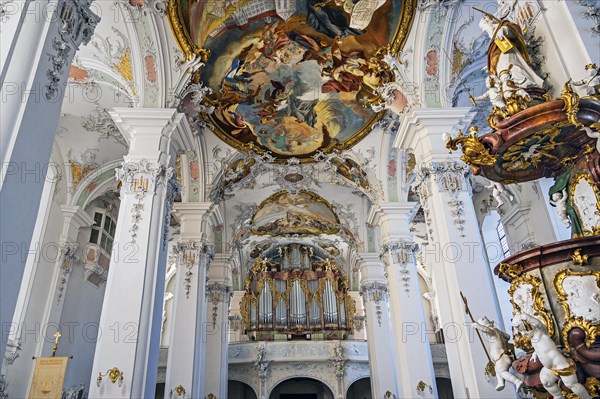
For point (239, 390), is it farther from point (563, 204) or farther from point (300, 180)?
point (563, 204)

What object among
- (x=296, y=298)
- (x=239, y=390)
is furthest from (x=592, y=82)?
(x=239, y=390)

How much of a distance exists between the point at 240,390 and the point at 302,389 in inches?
110

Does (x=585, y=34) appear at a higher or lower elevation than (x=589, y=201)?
higher

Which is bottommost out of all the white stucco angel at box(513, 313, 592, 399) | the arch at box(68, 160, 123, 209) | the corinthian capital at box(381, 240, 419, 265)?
the white stucco angel at box(513, 313, 592, 399)

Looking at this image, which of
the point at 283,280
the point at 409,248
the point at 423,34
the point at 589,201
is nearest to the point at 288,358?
the point at 283,280

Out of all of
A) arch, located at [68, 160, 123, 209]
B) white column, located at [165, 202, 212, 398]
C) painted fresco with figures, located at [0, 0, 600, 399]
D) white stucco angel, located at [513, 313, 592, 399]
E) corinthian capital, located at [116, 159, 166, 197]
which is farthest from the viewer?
arch, located at [68, 160, 123, 209]

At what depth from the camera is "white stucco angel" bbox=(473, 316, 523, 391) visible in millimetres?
4781

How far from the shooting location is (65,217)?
13.9 metres

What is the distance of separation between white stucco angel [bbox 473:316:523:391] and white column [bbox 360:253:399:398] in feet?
32.4

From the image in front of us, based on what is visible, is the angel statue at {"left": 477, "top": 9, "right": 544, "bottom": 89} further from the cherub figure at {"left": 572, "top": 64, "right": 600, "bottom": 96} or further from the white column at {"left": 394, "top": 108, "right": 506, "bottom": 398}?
the white column at {"left": 394, "top": 108, "right": 506, "bottom": 398}

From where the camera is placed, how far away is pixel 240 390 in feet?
68.7

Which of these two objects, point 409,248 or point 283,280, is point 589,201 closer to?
point 409,248

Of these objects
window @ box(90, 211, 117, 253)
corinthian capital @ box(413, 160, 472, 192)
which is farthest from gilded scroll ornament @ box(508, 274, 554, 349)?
window @ box(90, 211, 117, 253)

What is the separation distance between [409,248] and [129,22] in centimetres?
875
